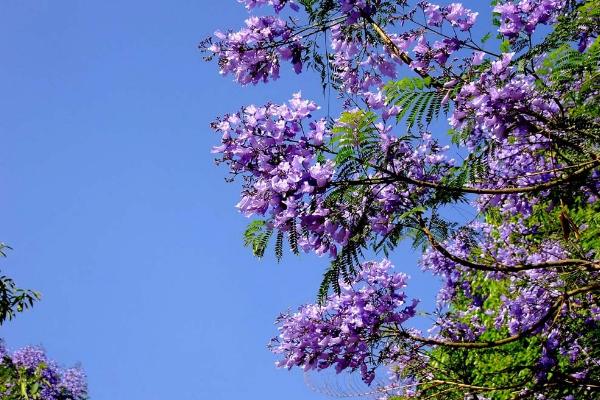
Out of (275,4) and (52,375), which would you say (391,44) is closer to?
(275,4)

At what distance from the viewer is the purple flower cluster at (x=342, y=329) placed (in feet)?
15.0

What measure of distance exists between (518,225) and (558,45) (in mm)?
4648

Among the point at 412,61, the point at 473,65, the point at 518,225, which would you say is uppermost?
the point at 518,225

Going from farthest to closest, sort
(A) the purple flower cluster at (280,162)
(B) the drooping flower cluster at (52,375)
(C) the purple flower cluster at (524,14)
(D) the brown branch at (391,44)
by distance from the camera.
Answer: (B) the drooping flower cluster at (52,375), (C) the purple flower cluster at (524,14), (D) the brown branch at (391,44), (A) the purple flower cluster at (280,162)

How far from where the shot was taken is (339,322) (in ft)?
15.1

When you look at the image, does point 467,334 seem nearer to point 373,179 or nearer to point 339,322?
point 339,322

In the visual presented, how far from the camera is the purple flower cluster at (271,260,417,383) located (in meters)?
4.57

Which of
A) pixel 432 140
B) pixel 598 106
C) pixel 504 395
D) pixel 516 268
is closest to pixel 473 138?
pixel 432 140

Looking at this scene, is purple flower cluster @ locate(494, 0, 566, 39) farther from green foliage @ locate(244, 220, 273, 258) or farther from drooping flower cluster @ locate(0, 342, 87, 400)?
drooping flower cluster @ locate(0, 342, 87, 400)

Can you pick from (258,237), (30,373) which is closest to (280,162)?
(258,237)

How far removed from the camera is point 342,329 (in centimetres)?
452

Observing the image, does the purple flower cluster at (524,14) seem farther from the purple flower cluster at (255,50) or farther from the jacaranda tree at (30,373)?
the jacaranda tree at (30,373)

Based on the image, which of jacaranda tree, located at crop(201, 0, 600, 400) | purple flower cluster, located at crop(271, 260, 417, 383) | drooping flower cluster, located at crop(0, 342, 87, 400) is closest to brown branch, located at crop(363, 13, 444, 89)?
jacaranda tree, located at crop(201, 0, 600, 400)

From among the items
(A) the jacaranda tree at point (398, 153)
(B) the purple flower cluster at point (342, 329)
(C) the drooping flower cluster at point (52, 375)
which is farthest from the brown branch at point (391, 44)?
(C) the drooping flower cluster at point (52, 375)
